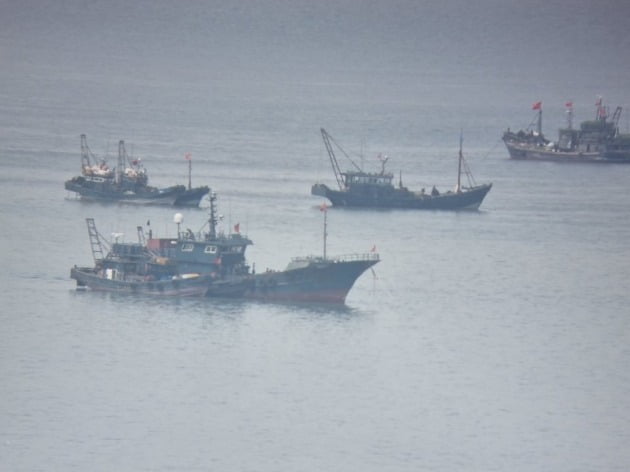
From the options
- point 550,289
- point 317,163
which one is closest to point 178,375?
point 550,289

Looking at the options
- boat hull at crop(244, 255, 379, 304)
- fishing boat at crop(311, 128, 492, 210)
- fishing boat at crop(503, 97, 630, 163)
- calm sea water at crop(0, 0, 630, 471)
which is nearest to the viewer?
calm sea water at crop(0, 0, 630, 471)

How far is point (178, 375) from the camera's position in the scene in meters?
81.8

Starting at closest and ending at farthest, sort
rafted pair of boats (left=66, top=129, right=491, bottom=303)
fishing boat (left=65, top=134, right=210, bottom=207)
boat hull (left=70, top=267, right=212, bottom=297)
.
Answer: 1. rafted pair of boats (left=66, top=129, right=491, bottom=303)
2. boat hull (left=70, top=267, right=212, bottom=297)
3. fishing boat (left=65, top=134, right=210, bottom=207)

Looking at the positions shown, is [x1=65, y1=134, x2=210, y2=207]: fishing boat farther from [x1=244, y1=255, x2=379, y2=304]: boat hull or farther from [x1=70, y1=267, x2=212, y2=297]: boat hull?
[x1=244, y1=255, x2=379, y2=304]: boat hull

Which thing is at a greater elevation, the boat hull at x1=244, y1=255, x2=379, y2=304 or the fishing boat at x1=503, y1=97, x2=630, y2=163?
the fishing boat at x1=503, y1=97, x2=630, y2=163

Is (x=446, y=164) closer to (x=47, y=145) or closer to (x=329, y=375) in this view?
(x=47, y=145)

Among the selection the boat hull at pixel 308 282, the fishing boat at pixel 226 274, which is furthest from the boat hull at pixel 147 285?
the boat hull at pixel 308 282

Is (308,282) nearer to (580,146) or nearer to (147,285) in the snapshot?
(147,285)

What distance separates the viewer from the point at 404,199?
13175 centimetres

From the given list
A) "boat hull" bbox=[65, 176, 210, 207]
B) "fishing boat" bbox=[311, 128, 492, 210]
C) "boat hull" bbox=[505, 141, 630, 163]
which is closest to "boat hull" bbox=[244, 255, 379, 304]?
"boat hull" bbox=[65, 176, 210, 207]

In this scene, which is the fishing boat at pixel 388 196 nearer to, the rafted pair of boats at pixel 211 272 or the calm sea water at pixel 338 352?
the calm sea water at pixel 338 352

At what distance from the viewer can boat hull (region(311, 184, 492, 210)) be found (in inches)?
5192

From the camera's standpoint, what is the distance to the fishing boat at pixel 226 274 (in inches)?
3720

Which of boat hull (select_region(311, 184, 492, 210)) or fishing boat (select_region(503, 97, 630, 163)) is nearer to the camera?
boat hull (select_region(311, 184, 492, 210))
